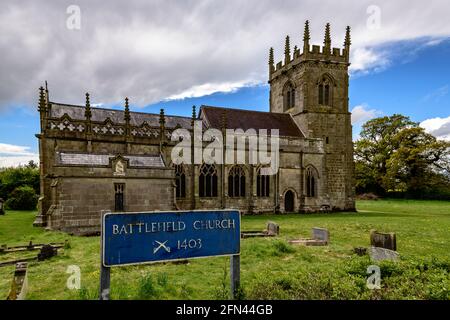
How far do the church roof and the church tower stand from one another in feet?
3.78

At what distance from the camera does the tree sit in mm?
44031

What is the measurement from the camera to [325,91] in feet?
103

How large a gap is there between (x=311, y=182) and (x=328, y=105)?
8373 mm

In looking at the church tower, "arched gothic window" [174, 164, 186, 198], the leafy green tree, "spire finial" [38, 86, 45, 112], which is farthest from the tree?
the leafy green tree

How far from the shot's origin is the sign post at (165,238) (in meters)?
4.59

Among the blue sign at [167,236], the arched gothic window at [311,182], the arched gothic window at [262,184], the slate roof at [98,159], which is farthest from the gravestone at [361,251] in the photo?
the arched gothic window at [311,182]

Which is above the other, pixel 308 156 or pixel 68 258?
pixel 308 156

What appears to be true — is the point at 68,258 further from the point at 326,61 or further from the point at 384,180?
the point at 384,180

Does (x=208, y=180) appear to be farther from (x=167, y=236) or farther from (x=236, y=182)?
(x=167, y=236)

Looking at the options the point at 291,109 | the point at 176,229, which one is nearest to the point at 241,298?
the point at 176,229

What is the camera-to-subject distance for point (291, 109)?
3269cm

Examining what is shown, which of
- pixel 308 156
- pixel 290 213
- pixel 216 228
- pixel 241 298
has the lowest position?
pixel 290 213

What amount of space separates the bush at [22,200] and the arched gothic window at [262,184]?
72.4ft

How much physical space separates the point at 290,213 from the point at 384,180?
26.3m
